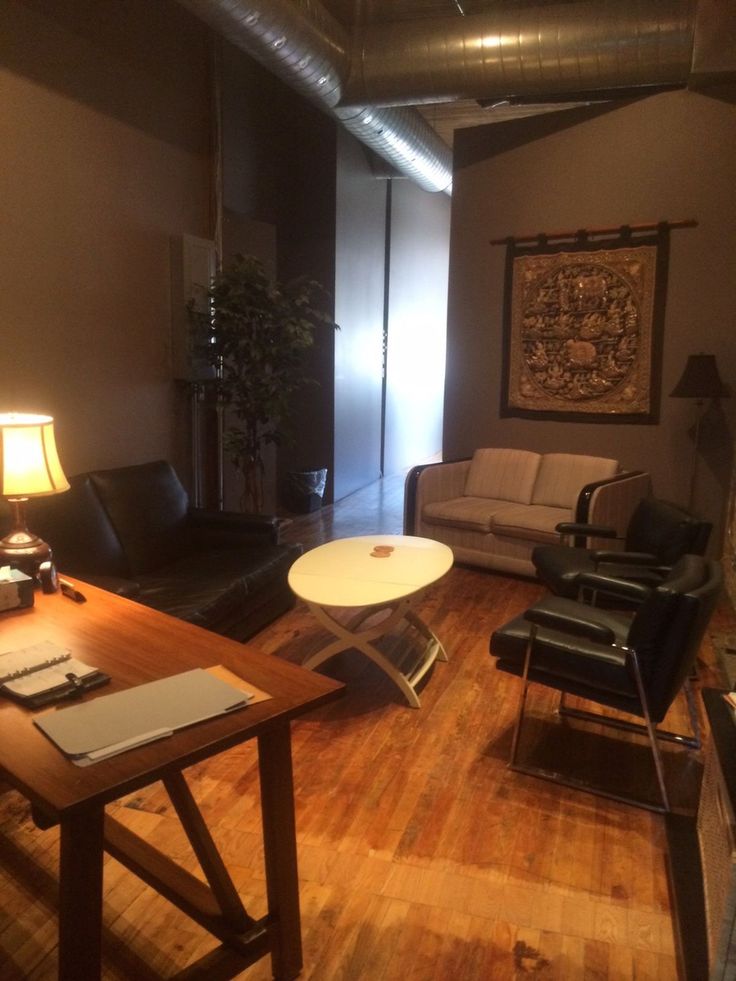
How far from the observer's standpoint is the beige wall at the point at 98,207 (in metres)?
3.56

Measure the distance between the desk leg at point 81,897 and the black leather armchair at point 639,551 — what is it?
2.15 m

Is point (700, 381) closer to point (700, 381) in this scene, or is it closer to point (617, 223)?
point (700, 381)

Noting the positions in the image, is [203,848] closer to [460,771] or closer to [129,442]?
[460,771]

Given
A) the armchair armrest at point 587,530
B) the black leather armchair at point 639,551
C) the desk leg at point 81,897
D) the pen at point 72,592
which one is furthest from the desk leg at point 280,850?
the armchair armrest at point 587,530

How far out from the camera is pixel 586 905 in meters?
2.00

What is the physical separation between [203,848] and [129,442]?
10.1ft

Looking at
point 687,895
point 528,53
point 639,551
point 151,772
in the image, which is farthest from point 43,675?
point 528,53

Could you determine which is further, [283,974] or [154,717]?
[283,974]

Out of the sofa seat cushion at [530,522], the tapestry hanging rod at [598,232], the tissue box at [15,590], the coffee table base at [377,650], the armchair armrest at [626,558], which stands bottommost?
the coffee table base at [377,650]

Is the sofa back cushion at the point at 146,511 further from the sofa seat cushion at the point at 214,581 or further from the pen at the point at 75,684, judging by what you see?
the pen at the point at 75,684

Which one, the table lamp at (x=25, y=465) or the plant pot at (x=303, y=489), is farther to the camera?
the plant pot at (x=303, y=489)

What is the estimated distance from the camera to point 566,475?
5027 millimetres

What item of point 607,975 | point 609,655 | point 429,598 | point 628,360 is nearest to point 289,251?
point 628,360

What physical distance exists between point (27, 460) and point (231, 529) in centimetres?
163
